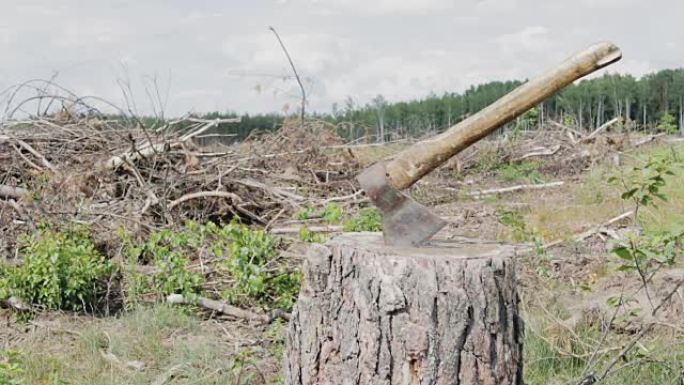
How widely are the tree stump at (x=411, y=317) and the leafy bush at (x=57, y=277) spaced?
9.47ft

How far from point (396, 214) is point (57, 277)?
311cm

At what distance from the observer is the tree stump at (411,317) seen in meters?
2.66

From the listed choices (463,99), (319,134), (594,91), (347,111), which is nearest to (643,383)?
(319,134)

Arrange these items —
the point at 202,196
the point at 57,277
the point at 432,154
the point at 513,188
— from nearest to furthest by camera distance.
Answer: the point at 432,154, the point at 57,277, the point at 202,196, the point at 513,188

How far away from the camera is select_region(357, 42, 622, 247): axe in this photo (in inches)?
115

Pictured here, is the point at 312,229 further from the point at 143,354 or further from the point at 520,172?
→ the point at 520,172

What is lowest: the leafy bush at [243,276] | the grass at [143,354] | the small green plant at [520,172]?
the grass at [143,354]

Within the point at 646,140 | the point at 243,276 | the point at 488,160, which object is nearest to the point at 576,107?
the point at 646,140

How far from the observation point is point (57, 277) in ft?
17.2

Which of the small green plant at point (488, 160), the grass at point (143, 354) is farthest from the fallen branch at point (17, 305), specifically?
the small green plant at point (488, 160)

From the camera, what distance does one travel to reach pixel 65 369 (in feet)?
14.7

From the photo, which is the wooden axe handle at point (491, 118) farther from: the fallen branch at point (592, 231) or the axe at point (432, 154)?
the fallen branch at point (592, 231)

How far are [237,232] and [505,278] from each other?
3.13m

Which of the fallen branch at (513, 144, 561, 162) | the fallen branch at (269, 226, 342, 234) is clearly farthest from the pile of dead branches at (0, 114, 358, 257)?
the fallen branch at (513, 144, 561, 162)
